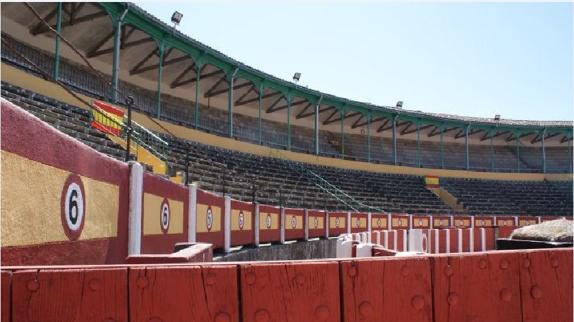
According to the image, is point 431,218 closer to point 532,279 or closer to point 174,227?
point 174,227

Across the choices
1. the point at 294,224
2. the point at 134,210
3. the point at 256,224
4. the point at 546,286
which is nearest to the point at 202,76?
the point at 294,224

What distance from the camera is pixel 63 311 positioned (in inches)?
73.1

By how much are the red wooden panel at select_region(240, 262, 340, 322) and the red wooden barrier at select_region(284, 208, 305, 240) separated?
17.8 m

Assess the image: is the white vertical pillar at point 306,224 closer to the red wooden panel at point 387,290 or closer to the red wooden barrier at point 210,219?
the red wooden barrier at point 210,219

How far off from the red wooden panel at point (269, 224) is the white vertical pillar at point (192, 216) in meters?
6.96

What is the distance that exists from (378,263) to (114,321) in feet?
3.54

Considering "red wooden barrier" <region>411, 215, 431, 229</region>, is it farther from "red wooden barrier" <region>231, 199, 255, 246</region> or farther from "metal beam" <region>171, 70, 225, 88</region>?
"red wooden barrier" <region>231, 199, 255, 246</region>

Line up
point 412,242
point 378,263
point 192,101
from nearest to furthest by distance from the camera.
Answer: point 378,263, point 412,242, point 192,101

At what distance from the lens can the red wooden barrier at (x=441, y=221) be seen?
107 feet

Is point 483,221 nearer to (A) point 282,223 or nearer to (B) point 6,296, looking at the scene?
(A) point 282,223

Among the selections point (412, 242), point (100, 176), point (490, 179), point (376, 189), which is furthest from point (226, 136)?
point (490, 179)

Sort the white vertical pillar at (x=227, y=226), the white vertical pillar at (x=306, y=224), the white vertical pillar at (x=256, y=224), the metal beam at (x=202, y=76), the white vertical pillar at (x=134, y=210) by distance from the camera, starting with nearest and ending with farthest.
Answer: the white vertical pillar at (x=134, y=210) → the white vertical pillar at (x=227, y=226) → the white vertical pillar at (x=256, y=224) → the white vertical pillar at (x=306, y=224) → the metal beam at (x=202, y=76)

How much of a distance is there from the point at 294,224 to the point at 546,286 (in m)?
18.9

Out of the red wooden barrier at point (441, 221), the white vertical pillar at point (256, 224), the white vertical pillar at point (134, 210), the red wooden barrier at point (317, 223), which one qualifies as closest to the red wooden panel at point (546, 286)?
the white vertical pillar at point (134, 210)
